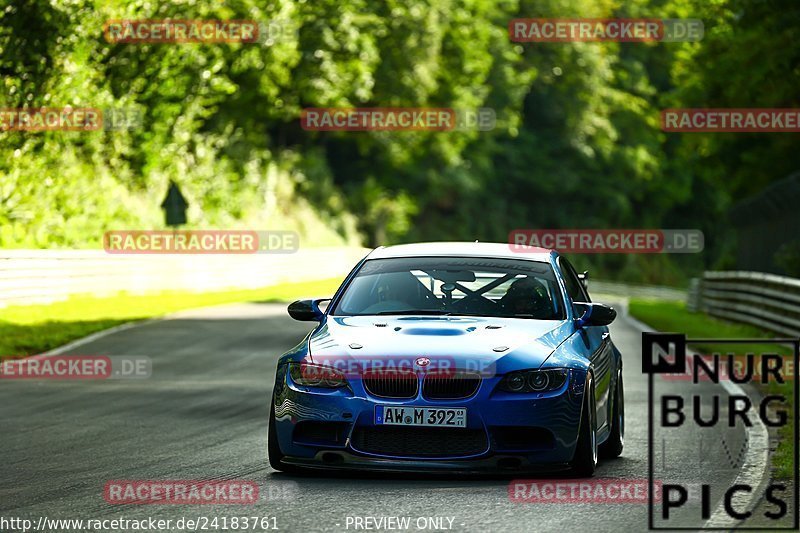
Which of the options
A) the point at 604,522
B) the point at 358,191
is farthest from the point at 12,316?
the point at 358,191

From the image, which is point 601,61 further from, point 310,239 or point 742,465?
point 742,465

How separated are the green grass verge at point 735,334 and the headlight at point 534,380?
1.55m

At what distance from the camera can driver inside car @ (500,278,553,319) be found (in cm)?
1034

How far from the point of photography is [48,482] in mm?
9453

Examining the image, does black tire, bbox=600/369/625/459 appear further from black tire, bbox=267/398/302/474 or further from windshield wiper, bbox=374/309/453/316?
black tire, bbox=267/398/302/474

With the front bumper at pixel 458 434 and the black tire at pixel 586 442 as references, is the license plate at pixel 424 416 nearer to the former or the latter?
the front bumper at pixel 458 434

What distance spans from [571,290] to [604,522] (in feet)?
11.3

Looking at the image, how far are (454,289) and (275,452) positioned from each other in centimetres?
183
